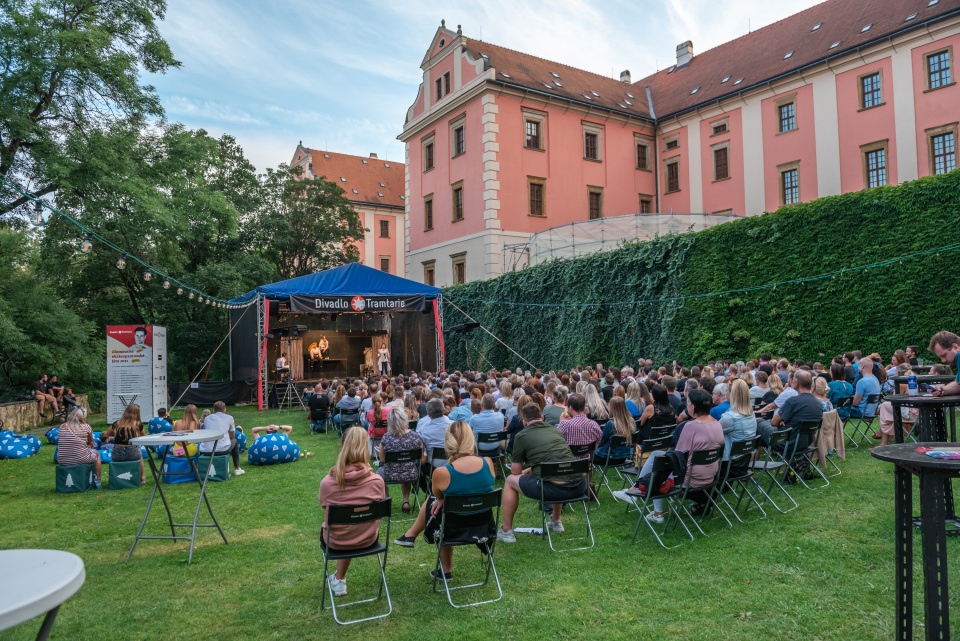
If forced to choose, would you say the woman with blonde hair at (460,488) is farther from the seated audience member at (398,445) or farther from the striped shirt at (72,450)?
the striped shirt at (72,450)

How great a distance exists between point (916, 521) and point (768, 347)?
10489 mm

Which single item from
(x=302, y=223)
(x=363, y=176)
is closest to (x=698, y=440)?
(x=302, y=223)

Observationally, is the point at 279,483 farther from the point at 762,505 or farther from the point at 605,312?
the point at 605,312

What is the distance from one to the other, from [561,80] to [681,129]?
21.0 feet

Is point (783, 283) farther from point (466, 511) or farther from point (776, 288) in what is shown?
point (466, 511)

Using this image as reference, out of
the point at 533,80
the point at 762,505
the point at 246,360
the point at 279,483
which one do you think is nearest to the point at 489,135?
the point at 533,80

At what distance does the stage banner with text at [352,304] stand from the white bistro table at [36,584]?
641 inches

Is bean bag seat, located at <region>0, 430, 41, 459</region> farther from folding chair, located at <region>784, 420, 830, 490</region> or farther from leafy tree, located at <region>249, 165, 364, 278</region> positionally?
leafy tree, located at <region>249, 165, 364, 278</region>

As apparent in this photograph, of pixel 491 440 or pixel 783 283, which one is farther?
pixel 783 283

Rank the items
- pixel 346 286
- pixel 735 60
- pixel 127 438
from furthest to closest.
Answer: pixel 735 60, pixel 346 286, pixel 127 438

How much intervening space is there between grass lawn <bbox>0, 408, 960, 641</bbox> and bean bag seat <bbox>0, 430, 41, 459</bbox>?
5858mm

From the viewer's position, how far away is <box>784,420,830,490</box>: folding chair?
6.63 metres

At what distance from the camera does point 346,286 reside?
18891mm

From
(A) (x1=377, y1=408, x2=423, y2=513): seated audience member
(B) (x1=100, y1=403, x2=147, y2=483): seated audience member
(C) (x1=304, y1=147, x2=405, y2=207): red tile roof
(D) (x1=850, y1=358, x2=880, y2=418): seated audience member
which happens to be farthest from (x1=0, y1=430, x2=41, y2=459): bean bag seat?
(C) (x1=304, y1=147, x2=405, y2=207): red tile roof
